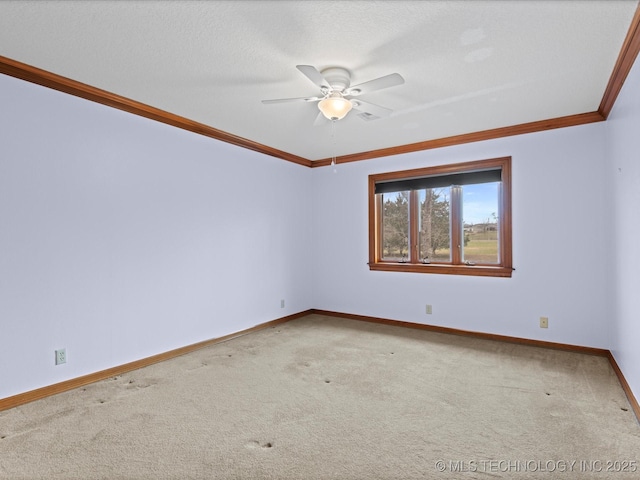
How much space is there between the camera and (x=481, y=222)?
429cm

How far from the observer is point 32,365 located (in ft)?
8.46

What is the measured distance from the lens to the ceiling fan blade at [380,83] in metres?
2.28

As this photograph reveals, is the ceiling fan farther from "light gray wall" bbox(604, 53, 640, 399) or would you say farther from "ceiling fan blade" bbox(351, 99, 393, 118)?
"light gray wall" bbox(604, 53, 640, 399)

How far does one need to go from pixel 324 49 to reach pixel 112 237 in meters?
2.35

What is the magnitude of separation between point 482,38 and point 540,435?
244cm

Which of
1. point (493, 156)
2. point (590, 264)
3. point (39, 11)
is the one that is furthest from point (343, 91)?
point (590, 264)

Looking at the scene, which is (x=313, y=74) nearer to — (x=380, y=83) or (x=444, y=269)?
(x=380, y=83)

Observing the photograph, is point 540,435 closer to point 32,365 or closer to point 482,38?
point 482,38

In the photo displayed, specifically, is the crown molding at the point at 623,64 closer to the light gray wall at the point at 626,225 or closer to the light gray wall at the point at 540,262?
the light gray wall at the point at 626,225

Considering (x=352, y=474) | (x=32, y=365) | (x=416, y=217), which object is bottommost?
(x=352, y=474)

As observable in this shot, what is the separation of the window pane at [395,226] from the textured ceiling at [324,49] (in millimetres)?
1695

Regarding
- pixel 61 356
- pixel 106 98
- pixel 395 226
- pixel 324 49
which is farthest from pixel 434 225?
pixel 61 356

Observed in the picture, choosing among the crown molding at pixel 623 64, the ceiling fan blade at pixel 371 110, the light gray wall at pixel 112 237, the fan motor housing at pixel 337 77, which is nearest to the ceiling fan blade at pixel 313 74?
the fan motor housing at pixel 337 77

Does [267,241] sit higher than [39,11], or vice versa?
[39,11]
